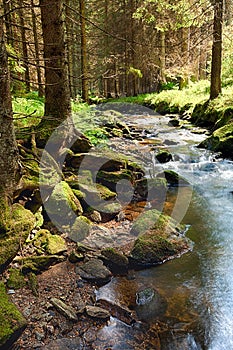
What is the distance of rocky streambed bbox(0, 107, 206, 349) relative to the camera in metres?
3.31

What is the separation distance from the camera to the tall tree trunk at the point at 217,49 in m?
12.0

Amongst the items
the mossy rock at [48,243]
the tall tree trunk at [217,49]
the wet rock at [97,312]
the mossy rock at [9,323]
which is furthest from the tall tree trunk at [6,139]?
the tall tree trunk at [217,49]

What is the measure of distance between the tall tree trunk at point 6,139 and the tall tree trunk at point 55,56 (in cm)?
197

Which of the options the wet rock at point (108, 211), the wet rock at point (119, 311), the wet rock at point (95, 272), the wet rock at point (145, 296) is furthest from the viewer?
the wet rock at point (108, 211)

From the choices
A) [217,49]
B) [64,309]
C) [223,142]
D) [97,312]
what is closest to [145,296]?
[97,312]

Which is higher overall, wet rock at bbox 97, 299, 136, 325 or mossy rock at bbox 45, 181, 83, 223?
mossy rock at bbox 45, 181, 83, 223

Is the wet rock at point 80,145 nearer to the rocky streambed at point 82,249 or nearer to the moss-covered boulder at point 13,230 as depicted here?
the rocky streambed at point 82,249

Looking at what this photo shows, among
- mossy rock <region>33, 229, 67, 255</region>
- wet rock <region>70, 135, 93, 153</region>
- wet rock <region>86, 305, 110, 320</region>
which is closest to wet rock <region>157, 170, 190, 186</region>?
wet rock <region>70, 135, 93, 153</region>

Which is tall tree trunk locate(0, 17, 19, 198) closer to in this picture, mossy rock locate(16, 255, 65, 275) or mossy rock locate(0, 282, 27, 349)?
mossy rock locate(16, 255, 65, 275)

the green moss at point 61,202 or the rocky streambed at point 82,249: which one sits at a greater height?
the green moss at point 61,202

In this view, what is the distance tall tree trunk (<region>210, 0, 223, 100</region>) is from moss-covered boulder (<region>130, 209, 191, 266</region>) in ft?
31.5

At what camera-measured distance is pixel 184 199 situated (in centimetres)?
721

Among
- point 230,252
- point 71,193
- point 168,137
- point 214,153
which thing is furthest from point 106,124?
point 230,252

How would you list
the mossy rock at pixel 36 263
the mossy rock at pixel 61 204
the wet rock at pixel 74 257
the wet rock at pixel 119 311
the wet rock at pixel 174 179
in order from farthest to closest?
1. the wet rock at pixel 174 179
2. the mossy rock at pixel 61 204
3. the wet rock at pixel 74 257
4. the mossy rock at pixel 36 263
5. the wet rock at pixel 119 311
